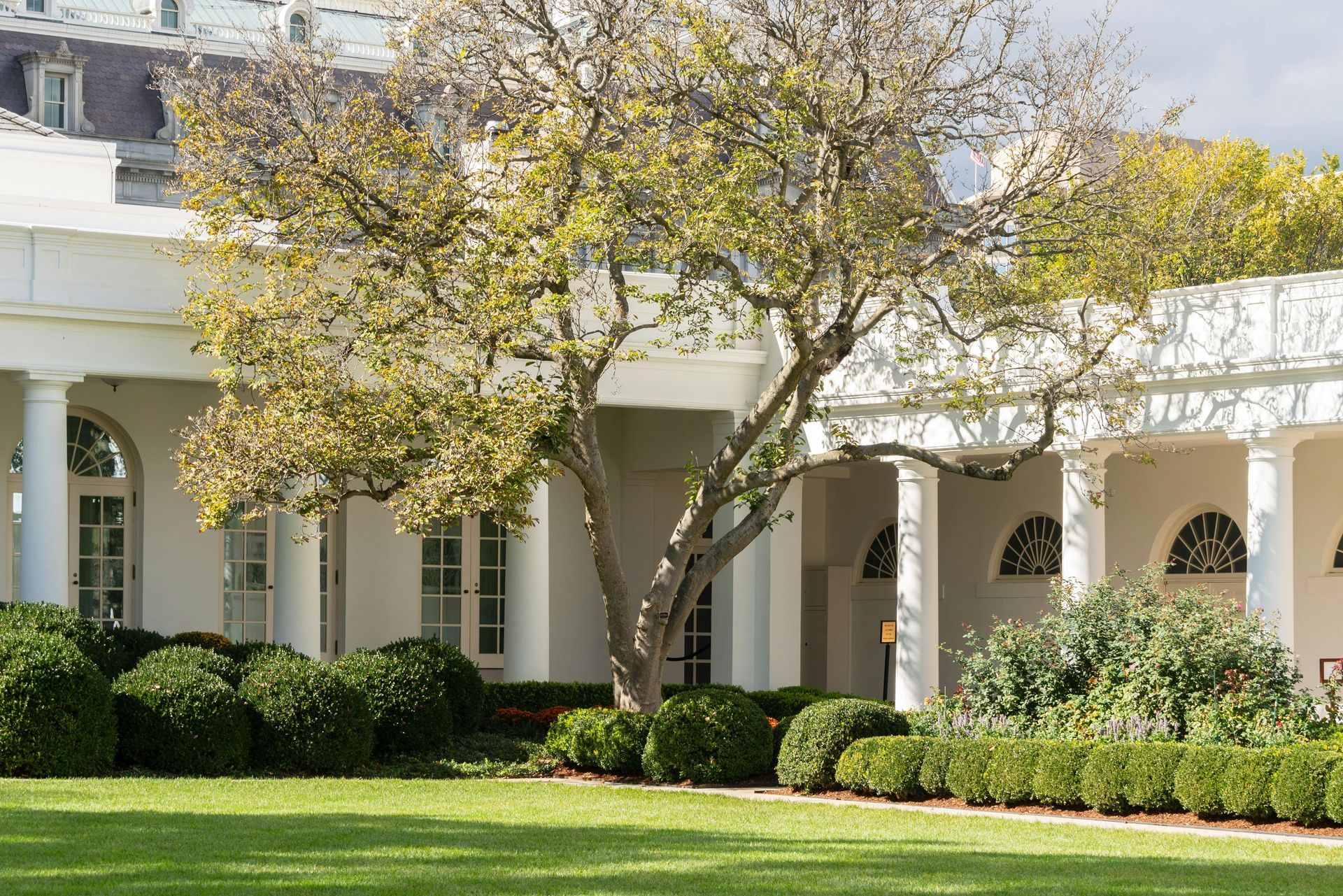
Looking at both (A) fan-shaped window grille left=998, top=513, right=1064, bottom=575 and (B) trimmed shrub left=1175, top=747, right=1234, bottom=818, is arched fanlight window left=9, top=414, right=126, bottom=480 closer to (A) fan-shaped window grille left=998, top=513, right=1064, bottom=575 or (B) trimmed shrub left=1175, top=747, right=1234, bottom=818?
(A) fan-shaped window grille left=998, top=513, right=1064, bottom=575

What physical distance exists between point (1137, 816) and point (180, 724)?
8417 mm

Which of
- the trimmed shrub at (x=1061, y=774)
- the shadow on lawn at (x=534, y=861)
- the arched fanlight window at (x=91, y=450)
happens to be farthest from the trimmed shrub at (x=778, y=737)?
the arched fanlight window at (x=91, y=450)

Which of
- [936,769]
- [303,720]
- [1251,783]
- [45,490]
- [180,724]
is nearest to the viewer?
[1251,783]

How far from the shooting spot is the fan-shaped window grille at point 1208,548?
24.2 m

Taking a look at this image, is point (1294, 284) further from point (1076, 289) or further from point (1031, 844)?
point (1031, 844)

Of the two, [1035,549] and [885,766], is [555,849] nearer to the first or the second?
[885,766]

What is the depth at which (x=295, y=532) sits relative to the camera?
22.3 m

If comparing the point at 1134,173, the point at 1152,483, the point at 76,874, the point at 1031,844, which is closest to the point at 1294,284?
the point at 1134,173

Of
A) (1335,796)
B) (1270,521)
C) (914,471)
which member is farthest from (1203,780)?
(914,471)

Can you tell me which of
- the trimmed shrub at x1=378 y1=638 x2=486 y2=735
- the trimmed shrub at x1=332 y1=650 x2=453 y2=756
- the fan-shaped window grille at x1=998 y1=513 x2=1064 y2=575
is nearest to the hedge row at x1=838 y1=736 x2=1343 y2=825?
the trimmed shrub at x1=332 y1=650 x2=453 y2=756

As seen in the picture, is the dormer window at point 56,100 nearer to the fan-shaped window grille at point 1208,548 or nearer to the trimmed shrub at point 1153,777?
the fan-shaped window grille at point 1208,548

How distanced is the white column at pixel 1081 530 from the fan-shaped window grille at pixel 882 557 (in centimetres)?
807

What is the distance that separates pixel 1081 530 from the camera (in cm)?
2091

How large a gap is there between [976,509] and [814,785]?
41.0ft
